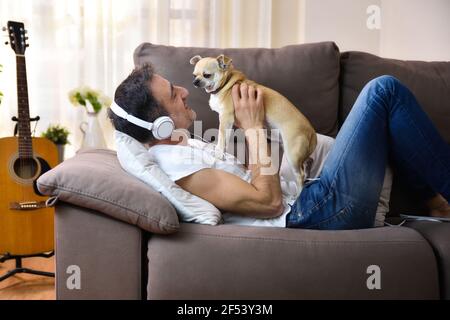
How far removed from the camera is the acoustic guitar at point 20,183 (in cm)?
233

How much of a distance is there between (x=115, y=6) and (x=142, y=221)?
1.87 meters

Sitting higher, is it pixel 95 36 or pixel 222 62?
pixel 95 36

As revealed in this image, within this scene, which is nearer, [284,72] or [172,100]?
[172,100]

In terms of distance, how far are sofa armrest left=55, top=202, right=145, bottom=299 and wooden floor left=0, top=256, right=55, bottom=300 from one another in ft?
2.73

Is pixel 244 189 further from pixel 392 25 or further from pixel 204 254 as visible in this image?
pixel 392 25

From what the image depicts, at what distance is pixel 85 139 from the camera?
2.64m

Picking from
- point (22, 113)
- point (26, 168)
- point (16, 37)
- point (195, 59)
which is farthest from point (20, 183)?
point (195, 59)

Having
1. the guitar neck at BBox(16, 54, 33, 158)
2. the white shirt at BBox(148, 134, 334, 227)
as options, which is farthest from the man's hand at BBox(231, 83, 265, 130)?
the guitar neck at BBox(16, 54, 33, 158)

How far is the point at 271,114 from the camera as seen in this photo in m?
1.70

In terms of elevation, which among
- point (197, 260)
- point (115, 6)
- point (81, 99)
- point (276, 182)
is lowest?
point (197, 260)

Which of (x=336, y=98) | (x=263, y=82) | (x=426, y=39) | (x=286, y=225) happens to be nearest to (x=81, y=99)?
(x=263, y=82)

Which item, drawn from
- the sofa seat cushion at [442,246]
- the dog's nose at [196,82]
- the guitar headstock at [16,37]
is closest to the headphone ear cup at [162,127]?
the dog's nose at [196,82]

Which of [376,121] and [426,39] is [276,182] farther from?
[426,39]

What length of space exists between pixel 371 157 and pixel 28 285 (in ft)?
5.26
